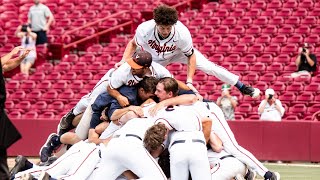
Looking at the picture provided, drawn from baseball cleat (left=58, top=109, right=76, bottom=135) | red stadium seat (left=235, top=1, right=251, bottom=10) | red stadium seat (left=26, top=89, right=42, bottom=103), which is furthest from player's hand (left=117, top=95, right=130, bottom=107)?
red stadium seat (left=235, top=1, right=251, bottom=10)

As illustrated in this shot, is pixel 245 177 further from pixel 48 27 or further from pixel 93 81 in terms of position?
pixel 48 27

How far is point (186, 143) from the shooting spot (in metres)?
12.3

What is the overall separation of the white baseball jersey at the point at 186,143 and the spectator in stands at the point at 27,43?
13171 millimetres

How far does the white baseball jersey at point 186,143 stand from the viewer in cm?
1223

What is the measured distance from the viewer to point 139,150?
40.1 feet

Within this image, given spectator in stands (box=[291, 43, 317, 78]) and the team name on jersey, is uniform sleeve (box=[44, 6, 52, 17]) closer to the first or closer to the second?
spectator in stands (box=[291, 43, 317, 78])

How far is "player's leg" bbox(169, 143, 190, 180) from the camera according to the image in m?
12.2

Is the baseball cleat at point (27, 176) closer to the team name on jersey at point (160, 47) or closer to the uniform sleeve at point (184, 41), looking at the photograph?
the team name on jersey at point (160, 47)

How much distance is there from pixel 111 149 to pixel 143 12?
600 inches

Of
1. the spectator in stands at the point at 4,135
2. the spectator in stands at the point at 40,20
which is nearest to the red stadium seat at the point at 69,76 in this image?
A: the spectator in stands at the point at 40,20

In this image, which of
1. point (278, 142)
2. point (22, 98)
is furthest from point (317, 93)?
point (22, 98)

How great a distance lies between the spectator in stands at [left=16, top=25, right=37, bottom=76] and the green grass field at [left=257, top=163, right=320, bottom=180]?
7.93 meters

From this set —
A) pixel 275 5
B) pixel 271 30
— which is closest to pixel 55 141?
pixel 271 30

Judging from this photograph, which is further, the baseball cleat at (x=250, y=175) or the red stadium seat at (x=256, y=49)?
the red stadium seat at (x=256, y=49)
